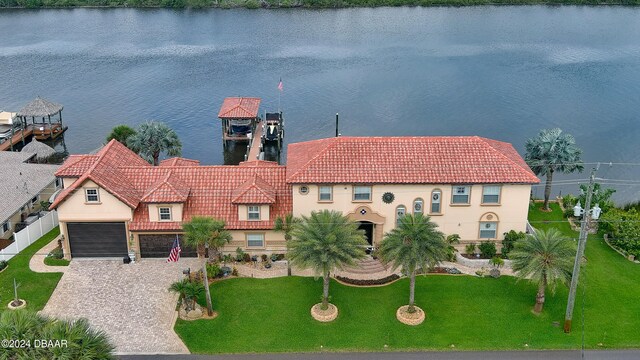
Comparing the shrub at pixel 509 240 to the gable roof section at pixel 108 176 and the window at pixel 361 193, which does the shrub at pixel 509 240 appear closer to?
the window at pixel 361 193

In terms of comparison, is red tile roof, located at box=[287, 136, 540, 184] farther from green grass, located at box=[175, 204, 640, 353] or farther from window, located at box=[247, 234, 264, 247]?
green grass, located at box=[175, 204, 640, 353]

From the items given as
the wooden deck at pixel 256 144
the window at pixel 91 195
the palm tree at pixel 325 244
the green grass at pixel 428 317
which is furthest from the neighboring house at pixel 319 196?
the wooden deck at pixel 256 144

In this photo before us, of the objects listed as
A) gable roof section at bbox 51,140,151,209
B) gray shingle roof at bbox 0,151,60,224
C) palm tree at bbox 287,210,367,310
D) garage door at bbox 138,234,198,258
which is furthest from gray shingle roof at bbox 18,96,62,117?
palm tree at bbox 287,210,367,310

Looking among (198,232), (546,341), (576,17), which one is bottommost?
(546,341)

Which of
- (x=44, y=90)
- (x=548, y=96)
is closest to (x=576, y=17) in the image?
(x=548, y=96)

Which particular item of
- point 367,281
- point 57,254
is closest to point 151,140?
point 57,254

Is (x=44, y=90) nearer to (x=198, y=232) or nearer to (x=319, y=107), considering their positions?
(x=319, y=107)

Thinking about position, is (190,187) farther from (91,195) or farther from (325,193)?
(325,193)
